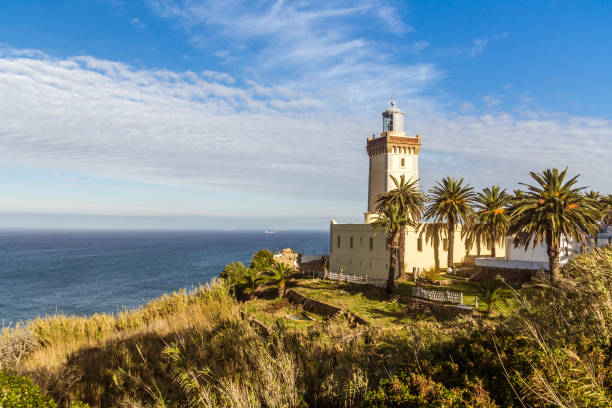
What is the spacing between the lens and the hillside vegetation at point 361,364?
293 inches

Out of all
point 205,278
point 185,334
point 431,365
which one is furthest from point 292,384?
point 205,278

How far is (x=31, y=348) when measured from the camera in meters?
17.6

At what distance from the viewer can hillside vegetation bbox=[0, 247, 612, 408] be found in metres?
7.45

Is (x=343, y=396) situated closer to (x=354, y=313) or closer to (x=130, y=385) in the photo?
(x=130, y=385)

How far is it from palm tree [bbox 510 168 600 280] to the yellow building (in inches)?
503

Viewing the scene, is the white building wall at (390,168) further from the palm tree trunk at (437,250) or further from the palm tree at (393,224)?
the palm tree at (393,224)

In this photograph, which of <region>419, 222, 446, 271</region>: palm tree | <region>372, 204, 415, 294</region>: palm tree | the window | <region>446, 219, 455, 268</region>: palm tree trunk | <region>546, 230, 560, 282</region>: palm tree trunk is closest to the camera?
<region>546, 230, 560, 282</region>: palm tree trunk

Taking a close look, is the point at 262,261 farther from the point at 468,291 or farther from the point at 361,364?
the point at 361,364

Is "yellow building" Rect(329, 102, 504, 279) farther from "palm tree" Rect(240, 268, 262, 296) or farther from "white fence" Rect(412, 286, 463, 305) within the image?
"palm tree" Rect(240, 268, 262, 296)

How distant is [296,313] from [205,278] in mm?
49661

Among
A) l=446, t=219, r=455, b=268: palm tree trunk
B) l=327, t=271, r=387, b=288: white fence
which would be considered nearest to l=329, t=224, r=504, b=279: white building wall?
l=446, t=219, r=455, b=268: palm tree trunk

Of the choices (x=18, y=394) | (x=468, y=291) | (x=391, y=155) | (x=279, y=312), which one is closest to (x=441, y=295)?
(x=468, y=291)

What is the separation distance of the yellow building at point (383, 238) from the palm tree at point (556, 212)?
42.0ft

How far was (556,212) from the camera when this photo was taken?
23688 mm
